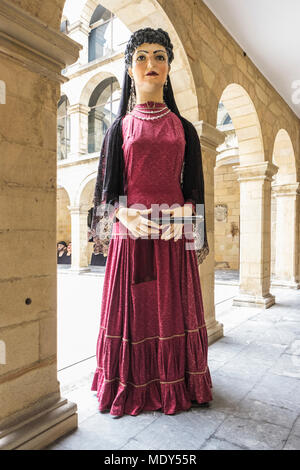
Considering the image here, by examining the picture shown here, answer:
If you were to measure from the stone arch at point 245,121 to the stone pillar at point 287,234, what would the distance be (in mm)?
1887

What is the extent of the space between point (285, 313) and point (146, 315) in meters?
3.06

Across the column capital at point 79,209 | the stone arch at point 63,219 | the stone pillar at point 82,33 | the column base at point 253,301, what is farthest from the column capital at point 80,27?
the column base at point 253,301

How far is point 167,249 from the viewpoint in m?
1.79

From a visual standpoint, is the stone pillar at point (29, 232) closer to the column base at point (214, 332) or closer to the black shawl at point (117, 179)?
the black shawl at point (117, 179)

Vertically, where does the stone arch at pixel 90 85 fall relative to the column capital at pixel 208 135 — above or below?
above

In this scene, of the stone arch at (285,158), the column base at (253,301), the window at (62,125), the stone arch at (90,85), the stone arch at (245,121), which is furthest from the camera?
the window at (62,125)

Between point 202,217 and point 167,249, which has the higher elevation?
point 202,217

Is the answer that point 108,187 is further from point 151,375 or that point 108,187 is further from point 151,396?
point 151,396

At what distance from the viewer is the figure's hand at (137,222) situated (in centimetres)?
166

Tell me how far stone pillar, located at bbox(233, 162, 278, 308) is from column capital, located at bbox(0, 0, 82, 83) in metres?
3.56

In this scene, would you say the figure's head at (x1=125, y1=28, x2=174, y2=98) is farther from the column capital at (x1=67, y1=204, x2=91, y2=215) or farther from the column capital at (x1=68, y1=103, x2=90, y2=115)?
the column capital at (x1=68, y1=103, x2=90, y2=115)

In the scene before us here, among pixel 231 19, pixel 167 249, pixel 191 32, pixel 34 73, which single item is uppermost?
pixel 231 19

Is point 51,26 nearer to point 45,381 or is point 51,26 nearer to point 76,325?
point 45,381

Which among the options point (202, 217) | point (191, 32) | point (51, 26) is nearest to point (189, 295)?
point (202, 217)
